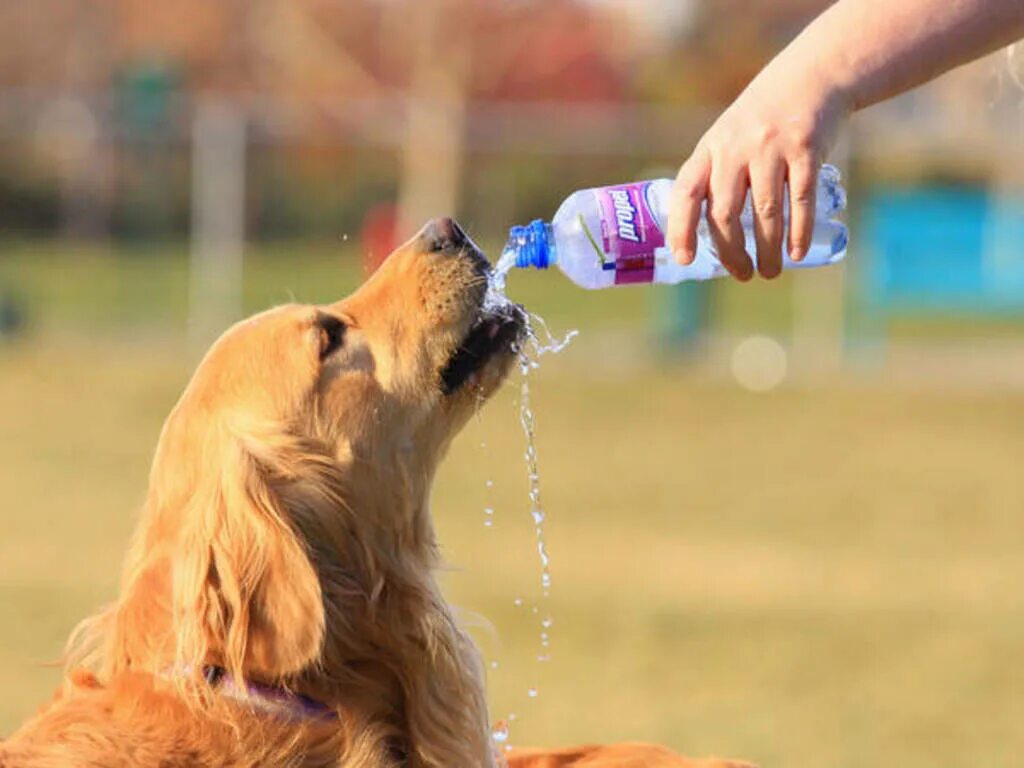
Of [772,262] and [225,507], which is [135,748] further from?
[772,262]

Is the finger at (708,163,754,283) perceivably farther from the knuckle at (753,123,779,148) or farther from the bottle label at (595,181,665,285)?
the bottle label at (595,181,665,285)

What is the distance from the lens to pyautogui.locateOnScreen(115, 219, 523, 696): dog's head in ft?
10.9

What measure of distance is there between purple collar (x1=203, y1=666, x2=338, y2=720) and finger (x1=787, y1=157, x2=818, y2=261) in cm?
126

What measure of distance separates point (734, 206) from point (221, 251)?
68.9 feet

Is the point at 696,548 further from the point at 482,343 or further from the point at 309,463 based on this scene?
the point at 309,463

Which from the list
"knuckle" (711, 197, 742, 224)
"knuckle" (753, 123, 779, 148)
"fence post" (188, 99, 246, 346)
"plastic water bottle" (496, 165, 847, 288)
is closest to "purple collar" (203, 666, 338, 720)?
"plastic water bottle" (496, 165, 847, 288)

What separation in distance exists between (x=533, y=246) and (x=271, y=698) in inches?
40.0

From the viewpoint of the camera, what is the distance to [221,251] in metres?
23.3

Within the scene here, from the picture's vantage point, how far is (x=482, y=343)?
3.99m

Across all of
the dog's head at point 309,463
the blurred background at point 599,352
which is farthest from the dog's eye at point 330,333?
the blurred background at point 599,352

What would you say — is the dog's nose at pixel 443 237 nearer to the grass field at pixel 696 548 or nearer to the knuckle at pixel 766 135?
the grass field at pixel 696 548

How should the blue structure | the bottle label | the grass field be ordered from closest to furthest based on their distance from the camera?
the bottle label < the grass field < the blue structure

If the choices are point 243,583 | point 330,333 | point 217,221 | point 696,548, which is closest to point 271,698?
point 243,583

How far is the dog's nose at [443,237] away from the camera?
13.4 ft
